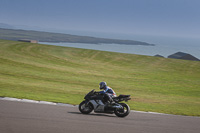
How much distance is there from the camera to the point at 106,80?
27.9 meters

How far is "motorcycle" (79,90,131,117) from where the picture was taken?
12.3 m

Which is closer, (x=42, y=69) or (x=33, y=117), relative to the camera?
(x=33, y=117)

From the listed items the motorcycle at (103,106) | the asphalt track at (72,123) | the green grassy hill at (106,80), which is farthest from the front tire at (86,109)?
the green grassy hill at (106,80)

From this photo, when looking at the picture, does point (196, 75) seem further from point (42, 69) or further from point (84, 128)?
point (84, 128)

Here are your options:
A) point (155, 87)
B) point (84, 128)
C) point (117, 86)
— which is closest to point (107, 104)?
point (84, 128)

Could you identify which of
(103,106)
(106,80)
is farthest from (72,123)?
(106,80)

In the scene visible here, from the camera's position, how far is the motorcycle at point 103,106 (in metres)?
12.3

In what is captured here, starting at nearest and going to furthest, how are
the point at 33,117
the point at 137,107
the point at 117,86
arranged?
the point at 33,117 < the point at 137,107 < the point at 117,86

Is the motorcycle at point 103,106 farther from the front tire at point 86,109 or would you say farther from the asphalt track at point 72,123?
the asphalt track at point 72,123

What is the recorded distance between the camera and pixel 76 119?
10805mm

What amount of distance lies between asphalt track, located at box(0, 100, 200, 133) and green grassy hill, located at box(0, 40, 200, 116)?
3110mm

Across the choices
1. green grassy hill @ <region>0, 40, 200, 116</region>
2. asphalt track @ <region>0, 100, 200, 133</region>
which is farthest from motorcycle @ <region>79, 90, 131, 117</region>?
green grassy hill @ <region>0, 40, 200, 116</region>

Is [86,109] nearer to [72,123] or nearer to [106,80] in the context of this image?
[72,123]

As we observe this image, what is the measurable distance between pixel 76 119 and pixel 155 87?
1621 cm
